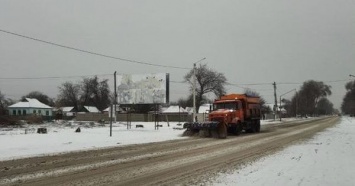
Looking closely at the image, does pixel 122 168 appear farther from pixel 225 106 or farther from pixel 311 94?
pixel 311 94

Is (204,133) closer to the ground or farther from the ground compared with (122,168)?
farther from the ground

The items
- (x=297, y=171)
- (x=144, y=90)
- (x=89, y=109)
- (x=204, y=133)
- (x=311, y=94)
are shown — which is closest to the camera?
(x=297, y=171)

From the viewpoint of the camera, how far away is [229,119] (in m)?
33.0

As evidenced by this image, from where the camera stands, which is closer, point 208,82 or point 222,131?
point 222,131

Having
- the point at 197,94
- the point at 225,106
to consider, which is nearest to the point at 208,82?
the point at 197,94

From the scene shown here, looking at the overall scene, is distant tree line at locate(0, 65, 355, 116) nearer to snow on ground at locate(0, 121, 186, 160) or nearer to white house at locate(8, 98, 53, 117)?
white house at locate(8, 98, 53, 117)

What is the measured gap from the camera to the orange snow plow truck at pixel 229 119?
31.0 metres

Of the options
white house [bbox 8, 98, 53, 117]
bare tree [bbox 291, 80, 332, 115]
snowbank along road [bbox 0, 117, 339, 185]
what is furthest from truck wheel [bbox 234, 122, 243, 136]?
bare tree [bbox 291, 80, 332, 115]

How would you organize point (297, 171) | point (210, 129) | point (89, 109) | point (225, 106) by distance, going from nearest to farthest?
point (297, 171) → point (210, 129) → point (225, 106) → point (89, 109)

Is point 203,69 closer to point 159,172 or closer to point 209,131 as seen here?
point 209,131

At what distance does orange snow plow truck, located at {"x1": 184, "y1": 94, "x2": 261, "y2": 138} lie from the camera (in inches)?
1220

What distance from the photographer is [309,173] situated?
1248cm

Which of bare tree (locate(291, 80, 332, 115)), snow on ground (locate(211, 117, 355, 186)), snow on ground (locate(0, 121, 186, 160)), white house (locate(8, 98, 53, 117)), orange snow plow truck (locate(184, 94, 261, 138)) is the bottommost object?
snow on ground (locate(211, 117, 355, 186))

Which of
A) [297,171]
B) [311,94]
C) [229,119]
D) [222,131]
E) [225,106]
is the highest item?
[311,94]
